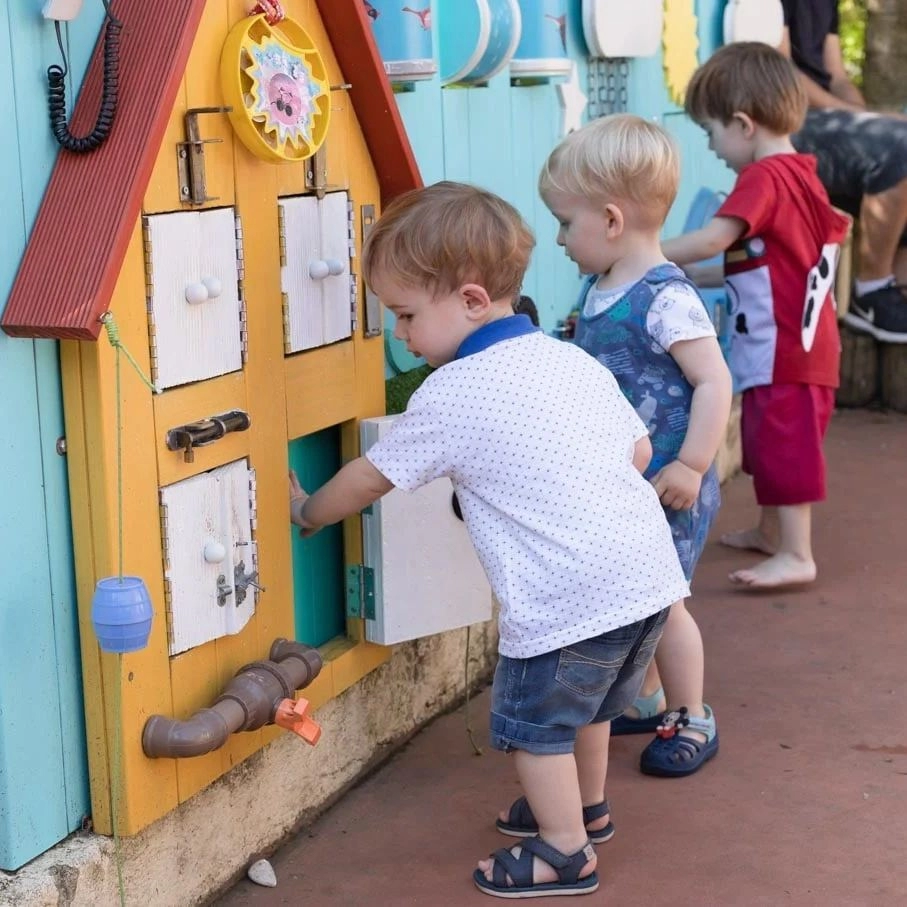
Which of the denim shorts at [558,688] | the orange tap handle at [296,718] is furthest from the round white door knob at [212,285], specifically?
the denim shorts at [558,688]

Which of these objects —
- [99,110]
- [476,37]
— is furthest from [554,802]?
[476,37]

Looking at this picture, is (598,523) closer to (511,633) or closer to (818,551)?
(511,633)

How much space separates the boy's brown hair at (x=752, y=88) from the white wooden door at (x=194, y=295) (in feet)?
6.86

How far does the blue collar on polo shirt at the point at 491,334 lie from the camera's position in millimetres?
2457

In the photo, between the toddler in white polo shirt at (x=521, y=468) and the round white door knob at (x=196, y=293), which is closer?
the round white door knob at (x=196, y=293)

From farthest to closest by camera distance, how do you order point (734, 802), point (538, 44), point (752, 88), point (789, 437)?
point (789, 437), point (752, 88), point (538, 44), point (734, 802)

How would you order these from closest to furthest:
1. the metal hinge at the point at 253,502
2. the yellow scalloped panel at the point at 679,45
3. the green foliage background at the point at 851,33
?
the metal hinge at the point at 253,502, the yellow scalloped panel at the point at 679,45, the green foliage background at the point at 851,33

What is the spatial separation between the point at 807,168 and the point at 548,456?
208 cm

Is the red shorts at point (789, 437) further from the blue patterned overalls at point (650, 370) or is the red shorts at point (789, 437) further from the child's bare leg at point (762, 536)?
the blue patterned overalls at point (650, 370)

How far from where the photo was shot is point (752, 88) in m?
4.01

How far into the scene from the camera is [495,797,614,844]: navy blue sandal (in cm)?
283

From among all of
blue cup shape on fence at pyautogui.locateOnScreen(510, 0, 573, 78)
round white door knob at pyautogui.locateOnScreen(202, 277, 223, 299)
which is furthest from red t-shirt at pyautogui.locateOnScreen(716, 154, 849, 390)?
round white door knob at pyautogui.locateOnScreen(202, 277, 223, 299)

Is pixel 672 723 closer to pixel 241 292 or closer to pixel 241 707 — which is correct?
pixel 241 707

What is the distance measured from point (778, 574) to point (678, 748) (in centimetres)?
132
